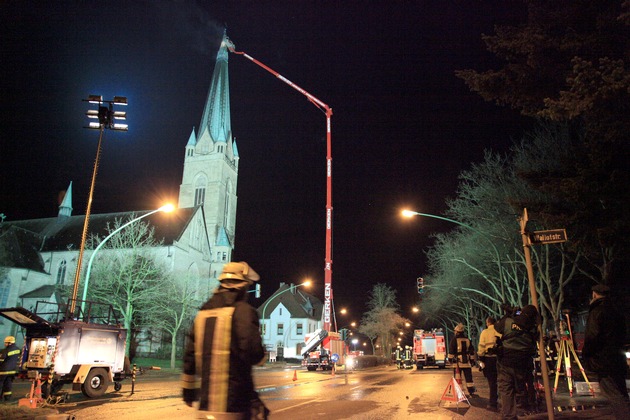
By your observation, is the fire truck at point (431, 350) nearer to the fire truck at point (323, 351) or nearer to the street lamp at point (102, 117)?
the fire truck at point (323, 351)

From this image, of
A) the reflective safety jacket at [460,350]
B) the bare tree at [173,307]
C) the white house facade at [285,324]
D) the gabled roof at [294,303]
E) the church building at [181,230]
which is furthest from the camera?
the gabled roof at [294,303]

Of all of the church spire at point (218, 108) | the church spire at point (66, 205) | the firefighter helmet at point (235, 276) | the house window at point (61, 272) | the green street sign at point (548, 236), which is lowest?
the firefighter helmet at point (235, 276)

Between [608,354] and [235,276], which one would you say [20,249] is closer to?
[235,276]

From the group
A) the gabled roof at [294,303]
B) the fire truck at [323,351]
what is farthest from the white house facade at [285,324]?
the fire truck at [323,351]

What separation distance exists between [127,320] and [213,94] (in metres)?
66.5

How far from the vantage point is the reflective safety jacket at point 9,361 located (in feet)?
37.9

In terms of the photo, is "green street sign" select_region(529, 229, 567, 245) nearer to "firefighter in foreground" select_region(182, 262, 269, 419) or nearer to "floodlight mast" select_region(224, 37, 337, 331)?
"firefighter in foreground" select_region(182, 262, 269, 419)

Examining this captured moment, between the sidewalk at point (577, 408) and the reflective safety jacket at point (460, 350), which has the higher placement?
the reflective safety jacket at point (460, 350)

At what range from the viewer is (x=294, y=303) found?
71.4 metres

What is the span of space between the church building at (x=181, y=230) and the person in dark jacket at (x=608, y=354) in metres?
33.5

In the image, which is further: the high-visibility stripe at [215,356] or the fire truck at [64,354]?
the fire truck at [64,354]

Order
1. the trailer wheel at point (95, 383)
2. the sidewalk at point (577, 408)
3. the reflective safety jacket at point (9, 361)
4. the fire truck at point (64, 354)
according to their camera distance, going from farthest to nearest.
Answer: the trailer wheel at point (95, 383)
the fire truck at point (64, 354)
the reflective safety jacket at point (9, 361)
the sidewalk at point (577, 408)

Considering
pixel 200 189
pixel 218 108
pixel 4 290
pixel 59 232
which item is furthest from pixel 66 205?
pixel 218 108

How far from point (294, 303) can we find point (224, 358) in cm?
6967
